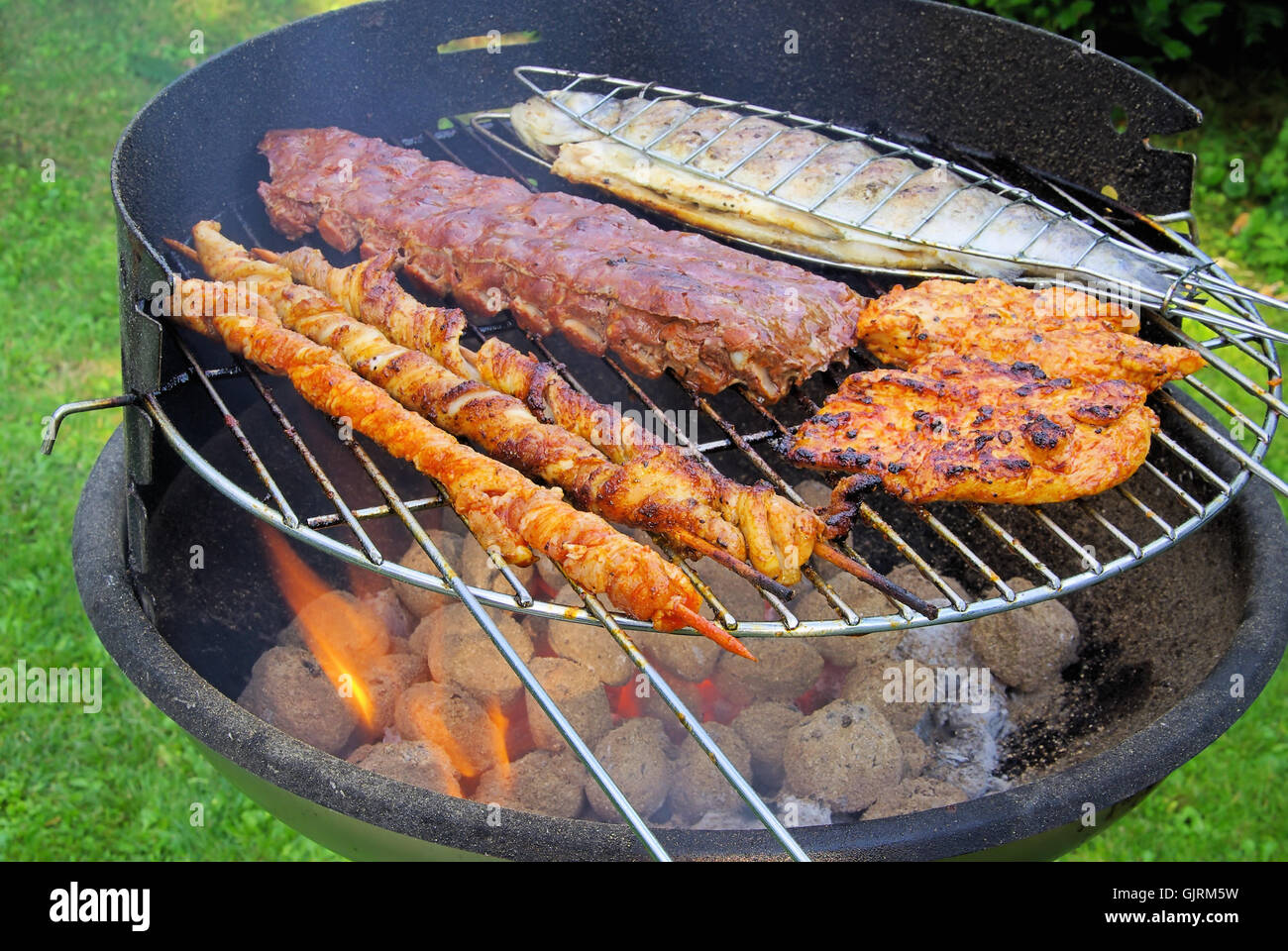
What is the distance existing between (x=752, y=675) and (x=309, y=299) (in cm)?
184

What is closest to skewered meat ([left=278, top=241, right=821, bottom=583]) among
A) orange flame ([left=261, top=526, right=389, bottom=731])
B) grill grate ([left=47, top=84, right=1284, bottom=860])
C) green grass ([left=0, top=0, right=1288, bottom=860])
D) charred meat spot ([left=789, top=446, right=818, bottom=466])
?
grill grate ([left=47, top=84, right=1284, bottom=860])

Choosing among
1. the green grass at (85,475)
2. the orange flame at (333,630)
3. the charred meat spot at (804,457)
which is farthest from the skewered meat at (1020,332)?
the green grass at (85,475)

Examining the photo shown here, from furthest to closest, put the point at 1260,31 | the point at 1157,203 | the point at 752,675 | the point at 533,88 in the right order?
the point at 1260,31
the point at 533,88
the point at 1157,203
the point at 752,675

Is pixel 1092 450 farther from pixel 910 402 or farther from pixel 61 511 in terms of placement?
pixel 61 511

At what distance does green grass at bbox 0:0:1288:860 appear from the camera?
4242 mm

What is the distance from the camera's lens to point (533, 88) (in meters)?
4.43

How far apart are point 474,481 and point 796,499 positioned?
2.59 ft

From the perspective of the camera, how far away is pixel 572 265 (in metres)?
3.43

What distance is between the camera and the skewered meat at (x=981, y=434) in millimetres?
2789

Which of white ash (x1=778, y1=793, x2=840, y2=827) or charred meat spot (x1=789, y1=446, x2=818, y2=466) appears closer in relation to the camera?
charred meat spot (x1=789, y1=446, x2=818, y2=466)

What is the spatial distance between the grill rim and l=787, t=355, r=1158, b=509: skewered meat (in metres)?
0.61

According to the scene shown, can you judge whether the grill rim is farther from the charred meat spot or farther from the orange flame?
the charred meat spot

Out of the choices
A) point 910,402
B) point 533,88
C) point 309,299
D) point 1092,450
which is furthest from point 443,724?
point 533,88

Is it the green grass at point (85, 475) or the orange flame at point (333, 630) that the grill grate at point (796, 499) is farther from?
the green grass at point (85, 475)
